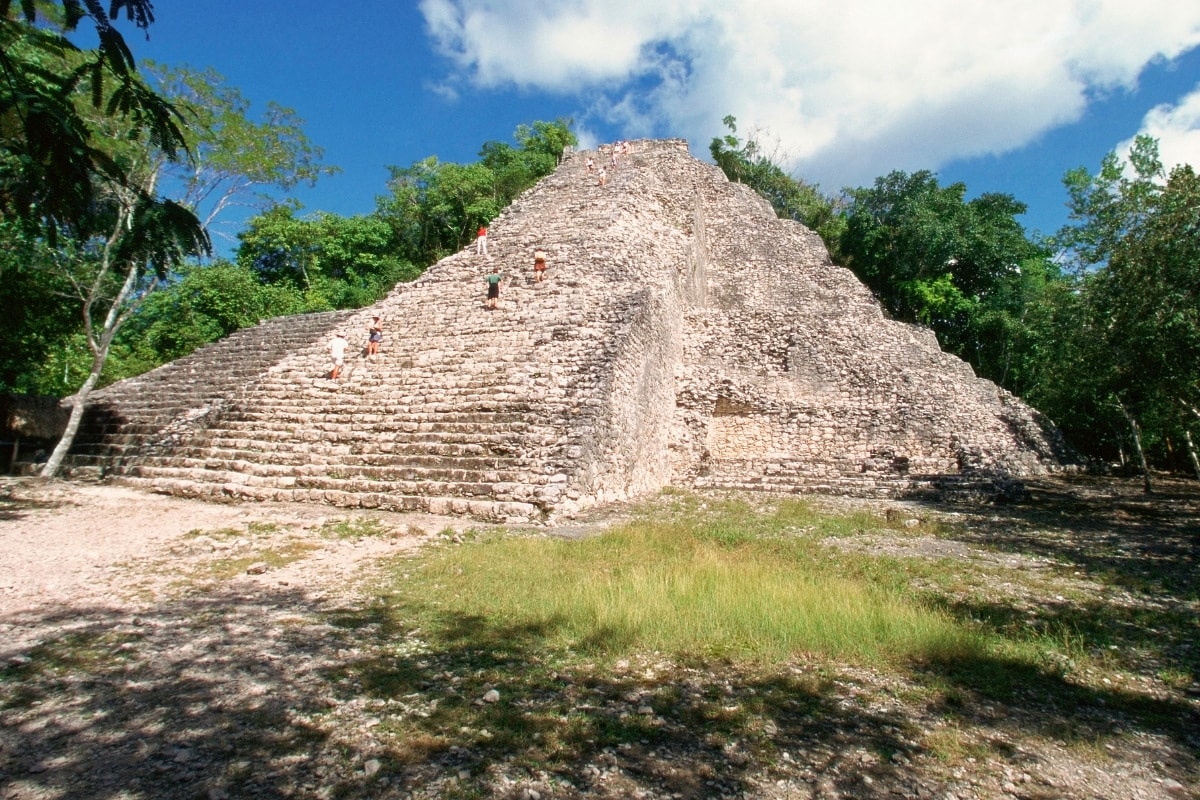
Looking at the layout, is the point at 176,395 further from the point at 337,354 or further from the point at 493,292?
the point at 493,292

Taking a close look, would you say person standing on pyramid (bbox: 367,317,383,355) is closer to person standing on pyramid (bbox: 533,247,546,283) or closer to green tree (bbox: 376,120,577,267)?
person standing on pyramid (bbox: 533,247,546,283)

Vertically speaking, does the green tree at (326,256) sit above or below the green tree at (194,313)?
above

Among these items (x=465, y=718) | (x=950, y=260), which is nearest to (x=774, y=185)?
(x=950, y=260)

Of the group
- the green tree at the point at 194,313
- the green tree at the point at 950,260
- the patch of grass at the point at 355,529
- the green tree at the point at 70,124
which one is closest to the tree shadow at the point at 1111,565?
the patch of grass at the point at 355,529

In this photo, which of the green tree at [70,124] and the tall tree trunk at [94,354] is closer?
the green tree at [70,124]

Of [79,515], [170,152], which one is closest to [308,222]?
[79,515]

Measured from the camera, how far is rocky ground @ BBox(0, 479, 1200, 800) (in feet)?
8.31

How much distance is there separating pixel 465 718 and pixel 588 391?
748cm

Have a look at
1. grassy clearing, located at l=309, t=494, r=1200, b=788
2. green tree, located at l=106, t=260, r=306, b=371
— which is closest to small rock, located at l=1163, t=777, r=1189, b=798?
grassy clearing, located at l=309, t=494, r=1200, b=788

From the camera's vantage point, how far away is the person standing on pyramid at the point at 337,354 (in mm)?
12164

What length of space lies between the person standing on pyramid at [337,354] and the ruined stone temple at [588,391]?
17 cm

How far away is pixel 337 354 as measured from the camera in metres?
12.4

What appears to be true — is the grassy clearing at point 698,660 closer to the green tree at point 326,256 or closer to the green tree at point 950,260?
the green tree at point 326,256

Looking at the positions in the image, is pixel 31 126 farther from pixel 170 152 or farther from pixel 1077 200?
pixel 1077 200
